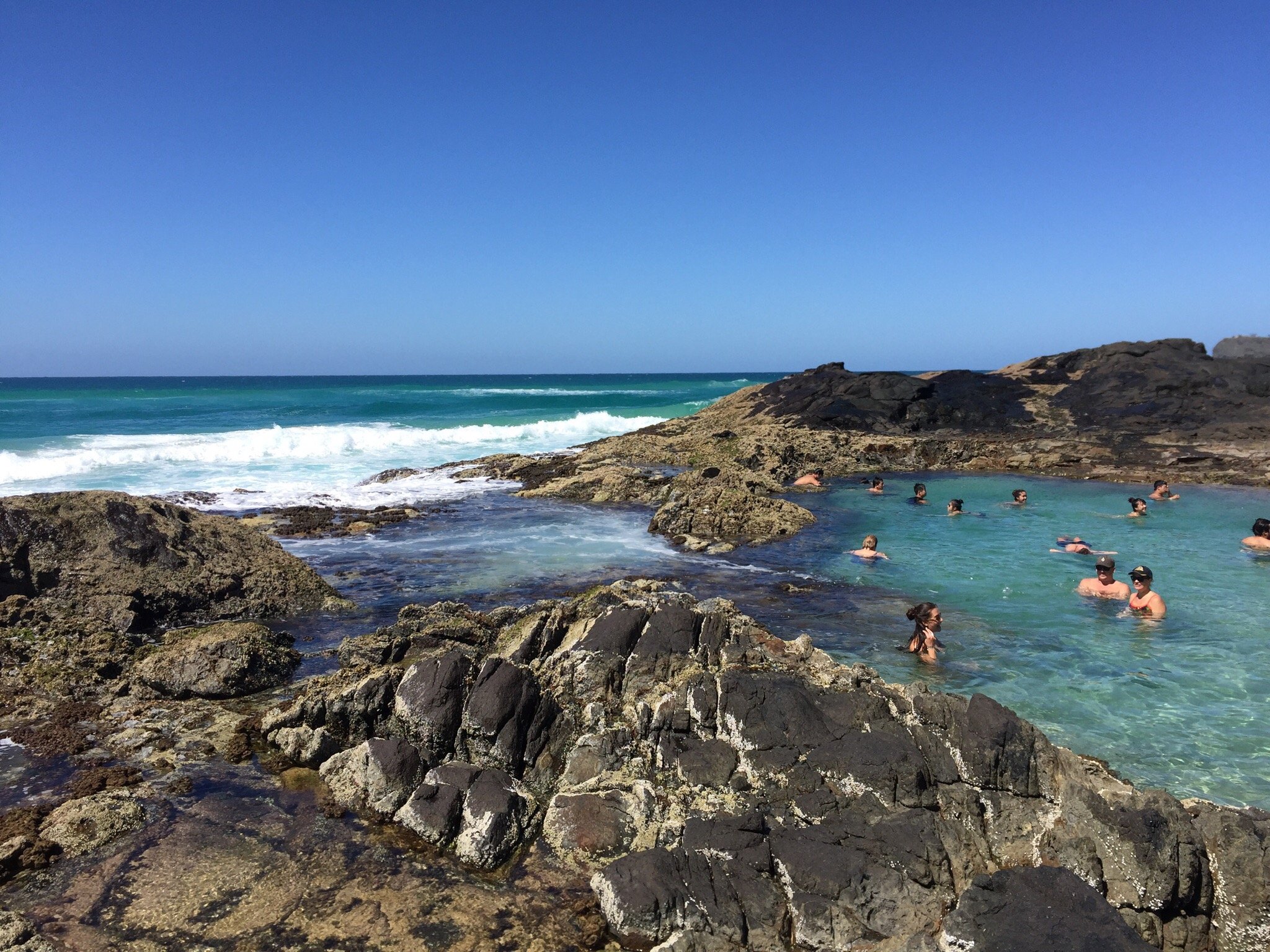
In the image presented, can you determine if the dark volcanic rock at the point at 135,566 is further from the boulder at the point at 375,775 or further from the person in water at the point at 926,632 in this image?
the person in water at the point at 926,632

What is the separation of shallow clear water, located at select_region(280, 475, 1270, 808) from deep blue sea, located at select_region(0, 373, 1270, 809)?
37 millimetres

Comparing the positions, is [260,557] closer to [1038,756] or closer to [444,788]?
[444,788]

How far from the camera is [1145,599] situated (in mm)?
10453

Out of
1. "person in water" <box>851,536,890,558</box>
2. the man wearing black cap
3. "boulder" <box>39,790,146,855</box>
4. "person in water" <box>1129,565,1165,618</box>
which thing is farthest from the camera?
"person in water" <box>851,536,890,558</box>

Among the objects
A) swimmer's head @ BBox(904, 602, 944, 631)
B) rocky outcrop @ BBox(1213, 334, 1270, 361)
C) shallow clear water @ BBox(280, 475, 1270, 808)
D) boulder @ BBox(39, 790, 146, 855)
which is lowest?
shallow clear water @ BBox(280, 475, 1270, 808)

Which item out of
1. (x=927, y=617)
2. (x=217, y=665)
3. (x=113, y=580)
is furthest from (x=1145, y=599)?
(x=113, y=580)

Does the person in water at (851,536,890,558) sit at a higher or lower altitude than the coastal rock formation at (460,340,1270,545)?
lower

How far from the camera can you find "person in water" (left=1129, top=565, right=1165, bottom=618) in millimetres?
10398

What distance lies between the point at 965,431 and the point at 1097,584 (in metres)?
17.9

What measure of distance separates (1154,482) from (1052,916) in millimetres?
21025

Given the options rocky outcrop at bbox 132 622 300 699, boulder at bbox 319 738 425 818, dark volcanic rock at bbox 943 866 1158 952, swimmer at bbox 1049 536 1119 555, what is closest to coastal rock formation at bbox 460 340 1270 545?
swimmer at bbox 1049 536 1119 555

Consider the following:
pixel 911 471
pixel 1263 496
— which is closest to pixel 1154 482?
pixel 1263 496

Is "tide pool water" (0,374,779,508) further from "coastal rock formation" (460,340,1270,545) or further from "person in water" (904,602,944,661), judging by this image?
"person in water" (904,602,944,661)

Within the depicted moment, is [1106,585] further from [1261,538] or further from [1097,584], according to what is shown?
[1261,538]
